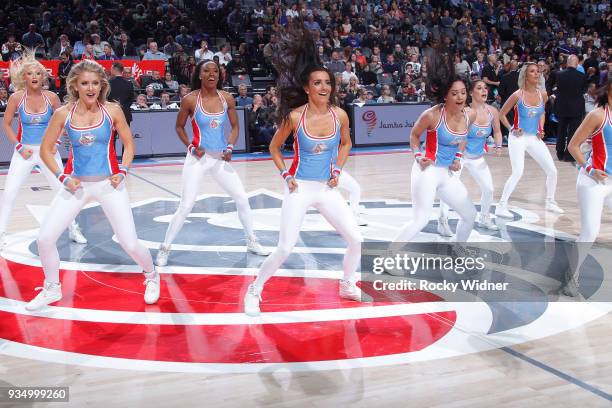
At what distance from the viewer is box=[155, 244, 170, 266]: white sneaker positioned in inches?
266

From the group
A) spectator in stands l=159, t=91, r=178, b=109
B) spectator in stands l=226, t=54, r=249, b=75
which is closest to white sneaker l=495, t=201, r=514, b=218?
spectator in stands l=159, t=91, r=178, b=109

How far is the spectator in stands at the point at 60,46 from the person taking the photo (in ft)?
52.1

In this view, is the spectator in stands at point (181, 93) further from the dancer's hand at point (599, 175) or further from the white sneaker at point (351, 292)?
the dancer's hand at point (599, 175)

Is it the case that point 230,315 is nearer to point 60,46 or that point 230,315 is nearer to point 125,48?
point 60,46

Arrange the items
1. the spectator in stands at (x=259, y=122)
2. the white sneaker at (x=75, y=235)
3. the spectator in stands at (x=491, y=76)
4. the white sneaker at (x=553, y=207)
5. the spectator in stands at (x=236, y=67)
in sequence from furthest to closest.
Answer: the spectator in stands at (x=491, y=76)
the spectator in stands at (x=236, y=67)
the spectator in stands at (x=259, y=122)
the white sneaker at (x=553, y=207)
the white sneaker at (x=75, y=235)

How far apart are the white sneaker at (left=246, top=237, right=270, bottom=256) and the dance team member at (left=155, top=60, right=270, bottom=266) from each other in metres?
0.42

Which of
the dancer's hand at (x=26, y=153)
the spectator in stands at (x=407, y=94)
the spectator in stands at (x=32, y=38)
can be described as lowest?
the dancer's hand at (x=26, y=153)

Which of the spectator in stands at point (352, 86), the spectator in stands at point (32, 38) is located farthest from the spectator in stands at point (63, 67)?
the spectator in stands at point (352, 86)

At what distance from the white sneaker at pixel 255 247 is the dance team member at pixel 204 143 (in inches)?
16.4

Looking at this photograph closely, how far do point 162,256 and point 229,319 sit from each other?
1718 millimetres

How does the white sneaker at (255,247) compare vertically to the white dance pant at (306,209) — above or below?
below

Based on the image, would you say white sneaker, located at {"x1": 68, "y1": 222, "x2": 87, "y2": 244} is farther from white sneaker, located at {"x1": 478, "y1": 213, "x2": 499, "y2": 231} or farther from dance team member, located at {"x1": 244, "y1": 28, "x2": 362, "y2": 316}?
white sneaker, located at {"x1": 478, "y1": 213, "x2": 499, "y2": 231}

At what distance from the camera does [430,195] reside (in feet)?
19.8

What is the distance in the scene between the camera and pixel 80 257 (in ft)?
23.4
